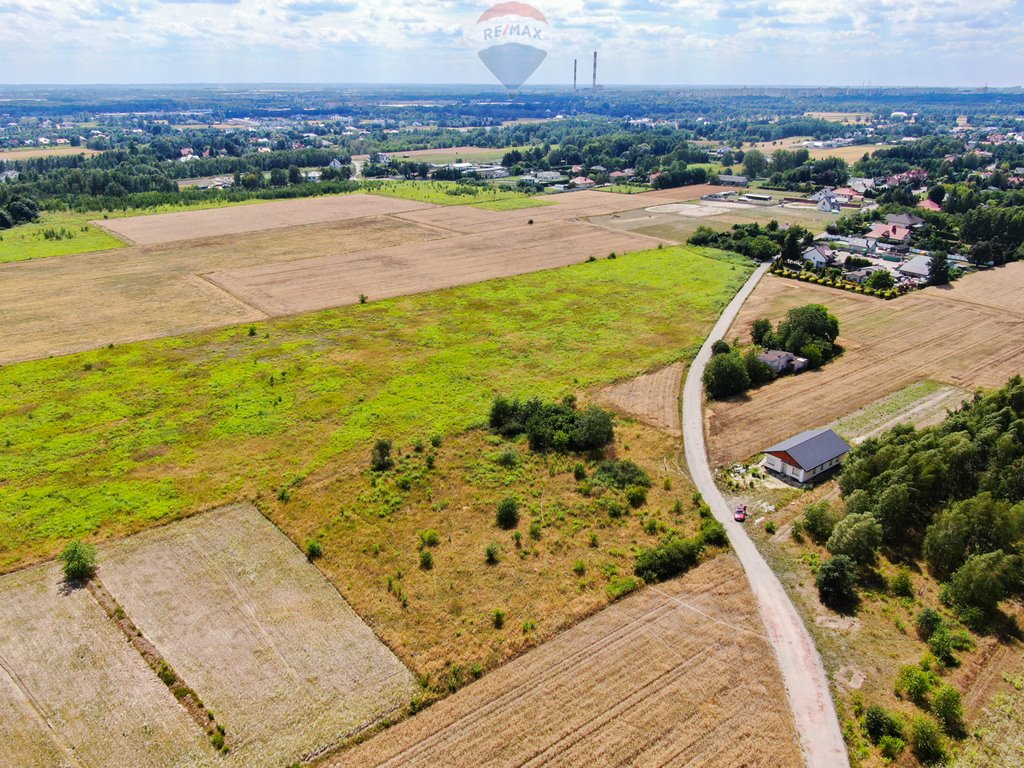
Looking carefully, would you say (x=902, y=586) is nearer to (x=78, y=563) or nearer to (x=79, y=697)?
(x=79, y=697)

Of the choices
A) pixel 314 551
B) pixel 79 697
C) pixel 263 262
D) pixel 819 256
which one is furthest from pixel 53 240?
pixel 819 256

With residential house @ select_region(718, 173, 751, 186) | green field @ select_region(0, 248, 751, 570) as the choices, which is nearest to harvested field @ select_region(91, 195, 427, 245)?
green field @ select_region(0, 248, 751, 570)

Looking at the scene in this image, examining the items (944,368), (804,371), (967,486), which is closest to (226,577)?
(967,486)

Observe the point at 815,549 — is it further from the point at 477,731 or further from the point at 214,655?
the point at 214,655

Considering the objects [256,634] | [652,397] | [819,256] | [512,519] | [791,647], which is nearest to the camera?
[791,647]

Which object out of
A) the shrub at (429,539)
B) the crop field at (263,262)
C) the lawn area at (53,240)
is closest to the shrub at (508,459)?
the shrub at (429,539)

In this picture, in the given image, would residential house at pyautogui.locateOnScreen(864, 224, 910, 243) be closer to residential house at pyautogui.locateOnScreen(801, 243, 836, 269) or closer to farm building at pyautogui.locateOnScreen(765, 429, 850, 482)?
residential house at pyautogui.locateOnScreen(801, 243, 836, 269)

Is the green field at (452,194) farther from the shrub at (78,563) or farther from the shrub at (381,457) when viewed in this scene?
the shrub at (78,563)
